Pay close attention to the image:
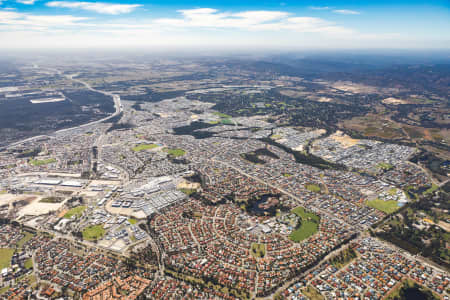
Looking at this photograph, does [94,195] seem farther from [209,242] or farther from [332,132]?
[332,132]

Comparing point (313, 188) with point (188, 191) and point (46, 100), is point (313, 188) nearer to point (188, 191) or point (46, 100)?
point (188, 191)

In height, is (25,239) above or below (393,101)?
below

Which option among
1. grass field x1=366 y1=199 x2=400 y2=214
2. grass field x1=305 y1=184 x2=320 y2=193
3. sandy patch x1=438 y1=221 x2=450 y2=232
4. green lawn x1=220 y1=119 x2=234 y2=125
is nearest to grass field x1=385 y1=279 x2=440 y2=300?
sandy patch x1=438 y1=221 x2=450 y2=232

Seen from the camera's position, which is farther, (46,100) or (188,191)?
(46,100)

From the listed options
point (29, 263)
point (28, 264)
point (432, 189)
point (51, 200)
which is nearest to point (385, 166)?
point (432, 189)

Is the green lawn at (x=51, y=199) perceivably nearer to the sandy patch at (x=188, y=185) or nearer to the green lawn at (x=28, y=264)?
the green lawn at (x=28, y=264)

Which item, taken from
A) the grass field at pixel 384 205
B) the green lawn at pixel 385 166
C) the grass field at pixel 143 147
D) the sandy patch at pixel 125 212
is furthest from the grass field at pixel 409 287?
the grass field at pixel 143 147
